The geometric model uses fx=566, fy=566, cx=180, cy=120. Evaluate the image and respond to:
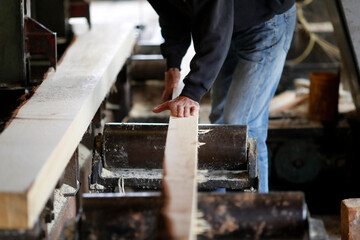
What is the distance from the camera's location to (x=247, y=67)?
114 inches

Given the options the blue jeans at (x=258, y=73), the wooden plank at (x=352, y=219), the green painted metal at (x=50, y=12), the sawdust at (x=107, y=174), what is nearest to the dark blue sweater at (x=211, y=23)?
the blue jeans at (x=258, y=73)

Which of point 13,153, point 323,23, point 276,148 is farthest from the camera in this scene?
point 323,23

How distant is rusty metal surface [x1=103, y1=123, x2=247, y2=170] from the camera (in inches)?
98.4

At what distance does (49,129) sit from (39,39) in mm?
985

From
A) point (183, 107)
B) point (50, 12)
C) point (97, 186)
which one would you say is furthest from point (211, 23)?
point (50, 12)

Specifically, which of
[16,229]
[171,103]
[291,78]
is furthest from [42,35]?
[291,78]

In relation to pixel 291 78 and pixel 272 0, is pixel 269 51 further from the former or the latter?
pixel 291 78

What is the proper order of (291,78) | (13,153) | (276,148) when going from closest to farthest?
(13,153), (276,148), (291,78)

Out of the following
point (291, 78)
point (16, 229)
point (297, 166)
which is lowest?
point (297, 166)

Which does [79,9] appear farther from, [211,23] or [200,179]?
[200,179]

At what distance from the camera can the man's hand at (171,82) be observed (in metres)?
2.87

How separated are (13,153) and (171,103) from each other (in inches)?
30.3

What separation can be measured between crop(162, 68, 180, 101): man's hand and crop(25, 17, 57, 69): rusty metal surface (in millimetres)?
631

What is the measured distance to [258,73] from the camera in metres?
2.90
